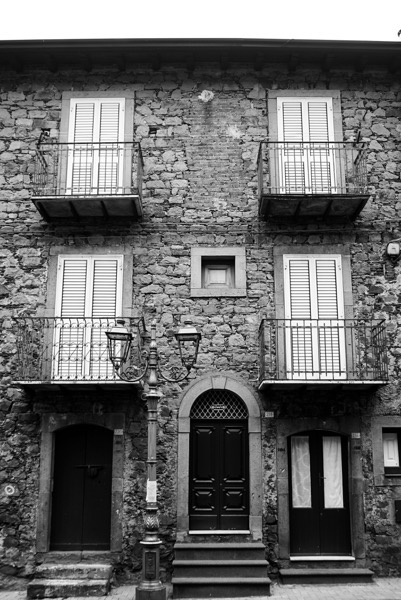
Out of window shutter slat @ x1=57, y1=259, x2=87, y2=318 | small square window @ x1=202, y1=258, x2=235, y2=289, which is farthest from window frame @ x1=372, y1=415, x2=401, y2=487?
window shutter slat @ x1=57, y1=259, x2=87, y2=318

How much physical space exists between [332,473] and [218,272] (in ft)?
14.2

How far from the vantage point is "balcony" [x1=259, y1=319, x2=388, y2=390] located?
12016 millimetres

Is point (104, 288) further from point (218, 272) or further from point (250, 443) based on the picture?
point (250, 443)

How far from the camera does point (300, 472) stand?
12211mm

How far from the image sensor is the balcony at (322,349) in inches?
473

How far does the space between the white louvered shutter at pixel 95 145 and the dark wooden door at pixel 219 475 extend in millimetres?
4943

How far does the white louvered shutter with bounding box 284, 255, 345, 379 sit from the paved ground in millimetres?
3564

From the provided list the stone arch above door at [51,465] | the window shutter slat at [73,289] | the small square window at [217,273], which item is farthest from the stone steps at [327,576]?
the window shutter slat at [73,289]

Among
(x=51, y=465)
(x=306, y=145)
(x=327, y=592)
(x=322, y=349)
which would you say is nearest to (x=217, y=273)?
(x=322, y=349)

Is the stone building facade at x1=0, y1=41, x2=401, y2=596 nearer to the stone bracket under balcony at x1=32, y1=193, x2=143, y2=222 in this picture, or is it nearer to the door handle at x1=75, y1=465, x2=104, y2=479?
the stone bracket under balcony at x1=32, y1=193, x2=143, y2=222

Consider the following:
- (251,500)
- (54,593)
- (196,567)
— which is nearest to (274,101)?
(251,500)

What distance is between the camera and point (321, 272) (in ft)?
41.7

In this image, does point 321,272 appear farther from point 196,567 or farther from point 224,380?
point 196,567

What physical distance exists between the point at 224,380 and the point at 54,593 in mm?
4577
